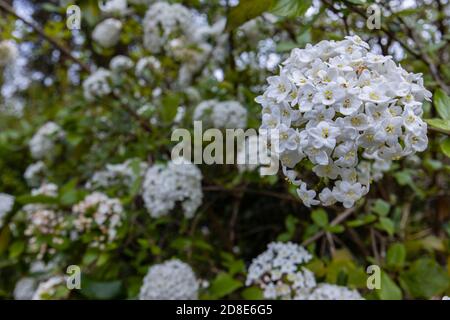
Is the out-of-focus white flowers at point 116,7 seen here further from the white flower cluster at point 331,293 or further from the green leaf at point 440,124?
the green leaf at point 440,124

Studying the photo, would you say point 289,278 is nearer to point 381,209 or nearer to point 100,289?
point 381,209

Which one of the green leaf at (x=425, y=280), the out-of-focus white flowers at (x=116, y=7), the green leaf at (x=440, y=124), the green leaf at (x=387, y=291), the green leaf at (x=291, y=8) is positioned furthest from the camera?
the out-of-focus white flowers at (x=116, y=7)

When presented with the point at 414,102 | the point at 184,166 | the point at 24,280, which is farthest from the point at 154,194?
the point at 414,102

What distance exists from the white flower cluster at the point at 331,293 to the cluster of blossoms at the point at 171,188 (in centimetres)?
53

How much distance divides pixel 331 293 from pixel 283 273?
15 centimetres

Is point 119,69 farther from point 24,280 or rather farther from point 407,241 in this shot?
point 407,241

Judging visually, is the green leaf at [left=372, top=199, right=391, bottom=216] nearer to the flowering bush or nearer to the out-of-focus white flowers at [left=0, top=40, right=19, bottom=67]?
the flowering bush

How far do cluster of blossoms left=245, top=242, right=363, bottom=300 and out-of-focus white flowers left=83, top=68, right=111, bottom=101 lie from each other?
105 centimetres

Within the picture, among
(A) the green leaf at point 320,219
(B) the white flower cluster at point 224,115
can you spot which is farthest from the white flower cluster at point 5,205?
(A) the green leaf at point 320,219

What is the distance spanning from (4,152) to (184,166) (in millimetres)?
1323

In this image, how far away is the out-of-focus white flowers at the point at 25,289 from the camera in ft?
6.05

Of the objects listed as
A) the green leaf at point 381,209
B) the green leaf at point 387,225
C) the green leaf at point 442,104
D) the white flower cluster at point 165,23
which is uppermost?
the white flower cluster at point 165,23

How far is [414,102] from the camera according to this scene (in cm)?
85

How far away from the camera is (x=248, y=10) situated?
111 centimetres
